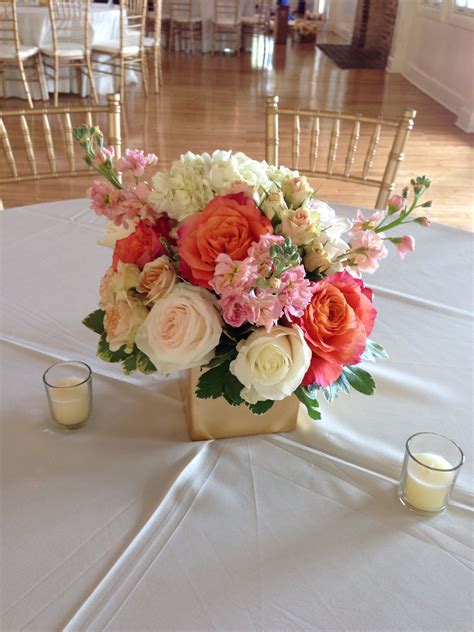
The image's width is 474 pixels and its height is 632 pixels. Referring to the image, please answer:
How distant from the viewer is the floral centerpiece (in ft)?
1.93

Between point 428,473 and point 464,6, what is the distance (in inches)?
252

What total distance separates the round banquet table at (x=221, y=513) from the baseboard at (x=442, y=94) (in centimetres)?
473

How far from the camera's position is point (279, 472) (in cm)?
75

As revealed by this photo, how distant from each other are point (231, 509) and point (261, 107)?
5486 mm

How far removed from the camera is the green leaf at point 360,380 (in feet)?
2.31

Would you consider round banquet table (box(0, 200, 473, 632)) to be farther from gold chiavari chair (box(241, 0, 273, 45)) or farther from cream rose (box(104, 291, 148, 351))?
gold chiavari chair (box(241, 0, 273, 45))

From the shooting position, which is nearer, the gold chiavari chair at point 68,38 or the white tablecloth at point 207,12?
the gold chiavari chair at point 68,38

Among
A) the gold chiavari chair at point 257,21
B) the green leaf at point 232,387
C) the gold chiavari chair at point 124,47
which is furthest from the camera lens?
the gold chiavari chair at point 257,21

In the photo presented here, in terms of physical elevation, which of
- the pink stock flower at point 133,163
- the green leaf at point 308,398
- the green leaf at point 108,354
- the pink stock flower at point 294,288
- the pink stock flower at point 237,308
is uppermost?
the pink stock flower at point 133,163

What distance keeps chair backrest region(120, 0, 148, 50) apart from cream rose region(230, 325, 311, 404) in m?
4.97

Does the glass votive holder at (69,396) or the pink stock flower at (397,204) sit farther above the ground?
the pink stock flower at (397,204)

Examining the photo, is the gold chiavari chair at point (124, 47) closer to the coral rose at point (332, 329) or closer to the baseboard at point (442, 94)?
the baseboard at point (442, 94)

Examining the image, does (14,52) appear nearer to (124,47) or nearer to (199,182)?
(124,47)

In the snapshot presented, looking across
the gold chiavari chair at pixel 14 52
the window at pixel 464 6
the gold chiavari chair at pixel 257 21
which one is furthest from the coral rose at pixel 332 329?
the gold chiavari chair at pixel 257 21
